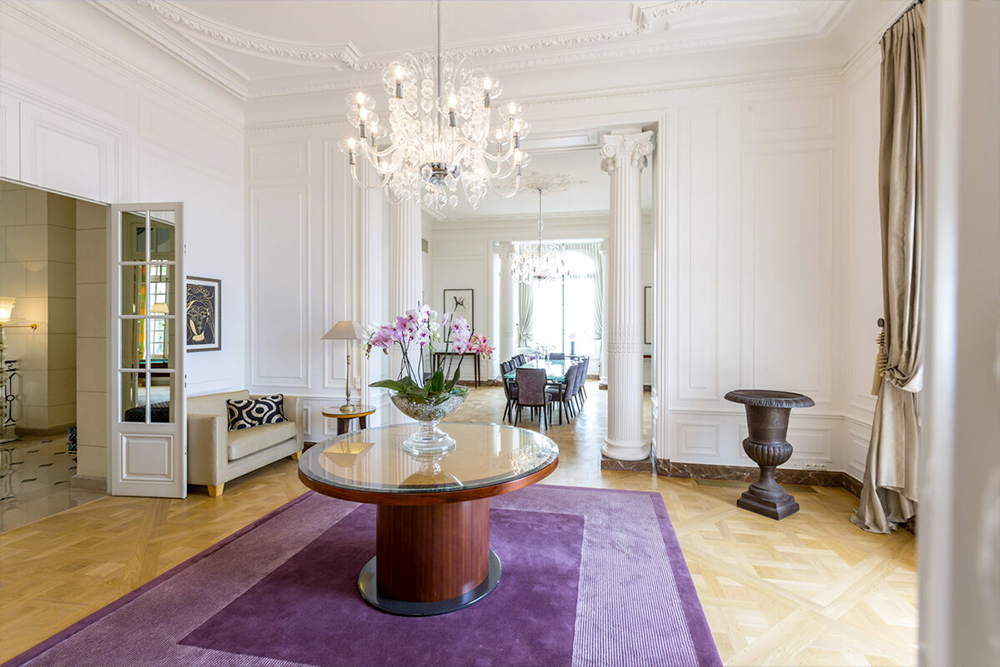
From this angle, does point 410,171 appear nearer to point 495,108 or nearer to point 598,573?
point 495,108

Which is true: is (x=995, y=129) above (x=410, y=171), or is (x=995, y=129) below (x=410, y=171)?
below

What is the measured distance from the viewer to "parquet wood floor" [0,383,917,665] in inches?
A: 87.8

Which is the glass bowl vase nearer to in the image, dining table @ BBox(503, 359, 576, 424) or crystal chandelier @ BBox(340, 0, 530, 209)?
crystal chandelier @ BBox(340, 0, 530, 209)

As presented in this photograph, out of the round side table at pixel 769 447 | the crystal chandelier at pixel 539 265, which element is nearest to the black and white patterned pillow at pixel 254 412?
the round side table at pixel 769 447

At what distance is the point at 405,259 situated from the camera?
5324mm

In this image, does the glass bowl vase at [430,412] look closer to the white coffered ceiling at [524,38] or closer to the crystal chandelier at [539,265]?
the white coffered ceiling at [524,38]

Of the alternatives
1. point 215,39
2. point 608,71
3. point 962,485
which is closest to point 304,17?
point 215,39

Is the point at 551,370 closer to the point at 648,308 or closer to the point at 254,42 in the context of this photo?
the point at 648,308

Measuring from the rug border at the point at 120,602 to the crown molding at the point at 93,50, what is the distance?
154 inches

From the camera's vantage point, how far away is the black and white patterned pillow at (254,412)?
464 cm

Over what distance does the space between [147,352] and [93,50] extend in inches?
97.3

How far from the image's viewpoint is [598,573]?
272 centimetres

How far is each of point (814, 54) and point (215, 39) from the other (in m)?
5.33

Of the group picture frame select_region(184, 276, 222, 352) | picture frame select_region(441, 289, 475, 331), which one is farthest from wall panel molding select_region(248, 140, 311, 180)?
picture frame select_region(441, 289, 475, 331)
